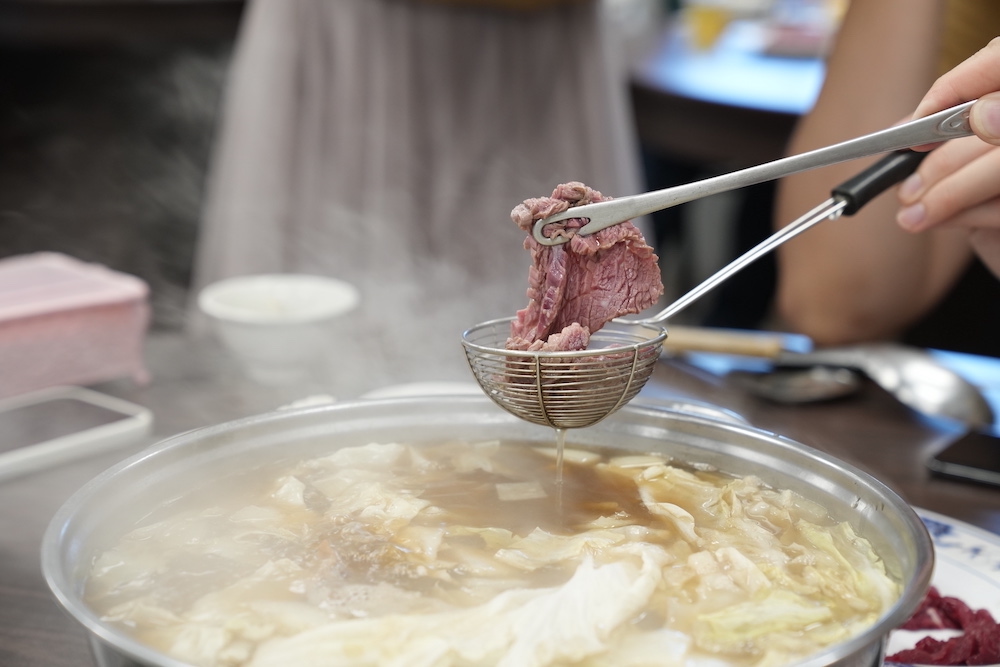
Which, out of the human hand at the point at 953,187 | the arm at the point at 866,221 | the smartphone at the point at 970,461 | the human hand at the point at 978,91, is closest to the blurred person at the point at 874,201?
the arm at the point at 866,221

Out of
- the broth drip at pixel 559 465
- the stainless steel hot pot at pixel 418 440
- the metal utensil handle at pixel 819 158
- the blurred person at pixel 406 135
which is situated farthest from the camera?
the blurred person at pixel 406 135

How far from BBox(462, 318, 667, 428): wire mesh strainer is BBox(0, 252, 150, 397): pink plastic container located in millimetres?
1160

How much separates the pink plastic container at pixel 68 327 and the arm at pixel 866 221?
2.07 metres

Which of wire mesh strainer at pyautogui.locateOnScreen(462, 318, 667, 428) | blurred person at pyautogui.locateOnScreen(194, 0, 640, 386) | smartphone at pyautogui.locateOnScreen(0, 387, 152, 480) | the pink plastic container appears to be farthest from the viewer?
blurred person at pyautogui.locateOnScreen(194, 0, 640, 386)

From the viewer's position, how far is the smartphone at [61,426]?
→ 1.72 meters

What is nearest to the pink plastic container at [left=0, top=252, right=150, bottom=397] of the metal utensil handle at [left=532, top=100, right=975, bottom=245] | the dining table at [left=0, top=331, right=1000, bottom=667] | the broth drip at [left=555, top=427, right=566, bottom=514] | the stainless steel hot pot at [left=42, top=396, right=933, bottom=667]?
the dining table at [left=0, top=331, right=1000, bottom=667]

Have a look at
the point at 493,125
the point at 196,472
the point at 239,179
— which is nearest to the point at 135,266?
the point at 239,179

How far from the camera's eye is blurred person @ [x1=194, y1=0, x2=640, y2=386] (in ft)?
11.6

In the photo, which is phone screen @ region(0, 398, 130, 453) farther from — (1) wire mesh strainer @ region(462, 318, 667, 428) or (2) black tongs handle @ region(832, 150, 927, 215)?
(2) black tongs handle @ region(832, 150, 927, 215)

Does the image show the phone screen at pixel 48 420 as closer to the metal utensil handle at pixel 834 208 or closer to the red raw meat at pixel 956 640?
the metal utensil handle at pixel 834 208

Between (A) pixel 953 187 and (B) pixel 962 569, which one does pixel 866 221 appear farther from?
(B) pixel 962 569

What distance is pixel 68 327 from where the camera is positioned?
6.85 feet

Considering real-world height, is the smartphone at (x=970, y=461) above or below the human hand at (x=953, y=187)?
below

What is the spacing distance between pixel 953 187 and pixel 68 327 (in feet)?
6.39
